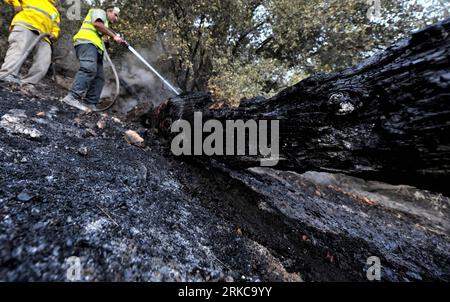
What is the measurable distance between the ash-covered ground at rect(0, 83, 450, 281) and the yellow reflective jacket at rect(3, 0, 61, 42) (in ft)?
4.67

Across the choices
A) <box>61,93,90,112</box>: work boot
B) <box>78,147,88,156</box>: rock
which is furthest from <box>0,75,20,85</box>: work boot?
<box>78,147,88,156</box>: rock

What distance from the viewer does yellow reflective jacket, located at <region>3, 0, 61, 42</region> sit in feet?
12.6

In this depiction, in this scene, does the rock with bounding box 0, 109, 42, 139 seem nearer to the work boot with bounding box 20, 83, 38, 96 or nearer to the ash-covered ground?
the ash-covered ground

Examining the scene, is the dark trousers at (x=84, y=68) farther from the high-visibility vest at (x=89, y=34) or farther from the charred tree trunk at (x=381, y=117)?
the charred tree trunk at (x=381, y=117)

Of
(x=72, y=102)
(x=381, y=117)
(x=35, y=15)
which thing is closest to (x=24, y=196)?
(x=381, y=117)

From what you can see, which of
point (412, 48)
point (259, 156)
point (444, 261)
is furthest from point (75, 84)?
point (444, 261)

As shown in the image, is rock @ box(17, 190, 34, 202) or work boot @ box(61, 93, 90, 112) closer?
rock @ box(17, 190, 34, 202)

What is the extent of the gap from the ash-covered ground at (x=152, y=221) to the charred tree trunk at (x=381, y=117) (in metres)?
0.75

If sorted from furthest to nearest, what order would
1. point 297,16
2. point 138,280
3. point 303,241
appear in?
point 297,16 < point 303,241 < point 138,280

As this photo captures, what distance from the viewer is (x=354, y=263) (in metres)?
1.91

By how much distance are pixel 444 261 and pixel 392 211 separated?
241cm

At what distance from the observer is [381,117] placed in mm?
1568

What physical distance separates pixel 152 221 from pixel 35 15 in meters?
4.55
